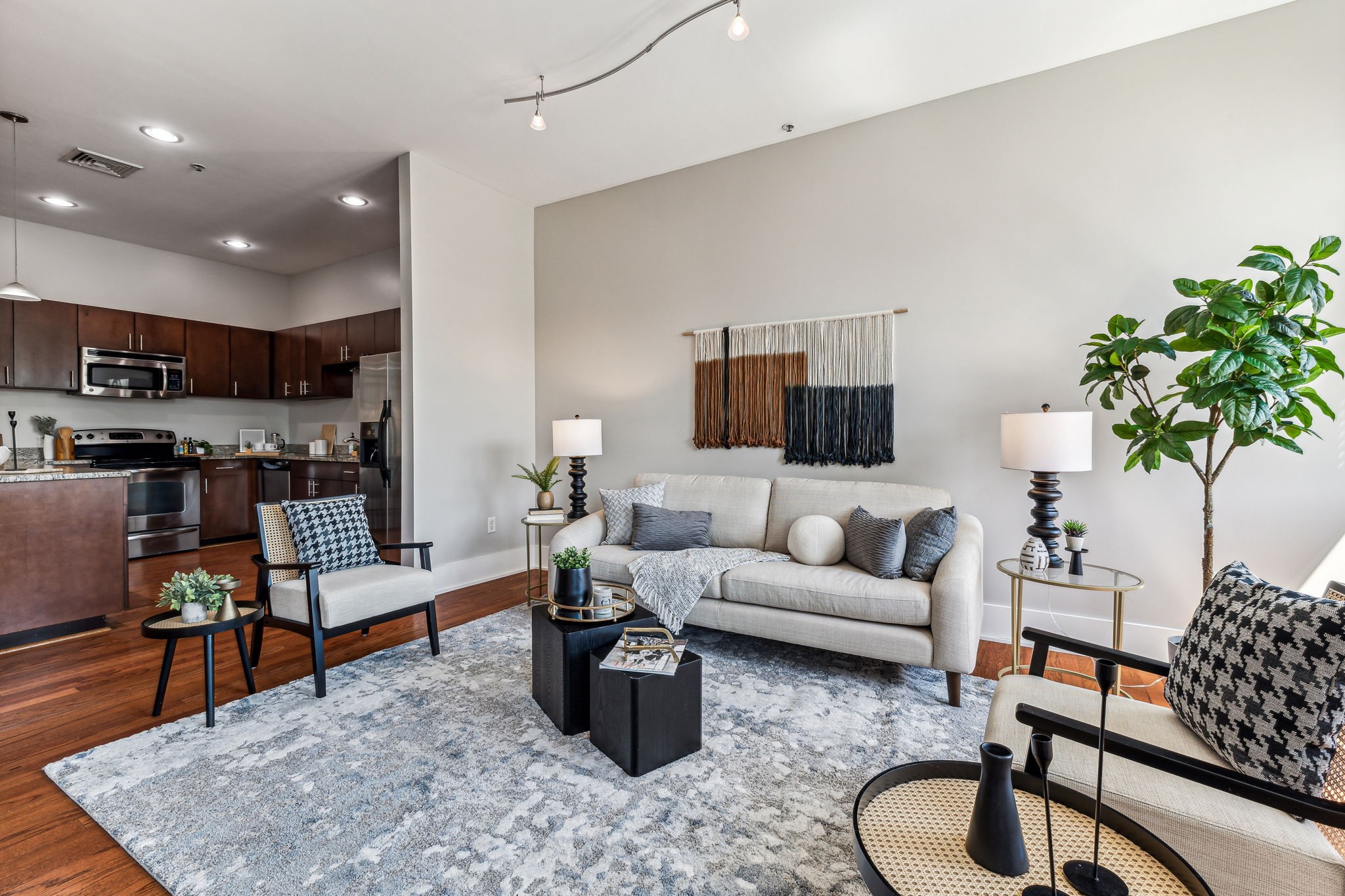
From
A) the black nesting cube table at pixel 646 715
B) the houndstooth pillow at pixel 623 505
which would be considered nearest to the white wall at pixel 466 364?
the houndstooth pillow at pixel 623 505

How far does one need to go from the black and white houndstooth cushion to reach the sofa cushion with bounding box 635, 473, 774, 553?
7.10 ft

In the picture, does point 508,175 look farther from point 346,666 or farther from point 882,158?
point 346,666

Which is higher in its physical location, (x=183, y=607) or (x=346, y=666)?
(x=183, y=607)

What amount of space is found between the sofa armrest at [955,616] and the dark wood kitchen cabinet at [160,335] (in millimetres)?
6929

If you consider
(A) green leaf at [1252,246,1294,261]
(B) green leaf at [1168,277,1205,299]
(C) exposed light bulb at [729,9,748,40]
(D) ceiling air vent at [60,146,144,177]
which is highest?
(D) ceiling air vent at [60,146,144,177]

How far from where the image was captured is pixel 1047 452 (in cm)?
262

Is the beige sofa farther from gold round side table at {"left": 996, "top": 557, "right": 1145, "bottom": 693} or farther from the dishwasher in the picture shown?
the dishwasher

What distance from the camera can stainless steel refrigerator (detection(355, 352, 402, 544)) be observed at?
14.7ft

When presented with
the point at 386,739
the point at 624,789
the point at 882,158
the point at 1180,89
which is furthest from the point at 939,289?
the point at 386,739

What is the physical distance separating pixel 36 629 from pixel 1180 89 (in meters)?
6.44

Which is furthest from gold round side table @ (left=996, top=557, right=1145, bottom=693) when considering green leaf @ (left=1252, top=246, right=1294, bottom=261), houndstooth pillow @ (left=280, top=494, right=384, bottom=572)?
houndstooth pillow @ (left=280, top=494, right=384, bottom=572)

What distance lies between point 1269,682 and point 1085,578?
4.72 feet

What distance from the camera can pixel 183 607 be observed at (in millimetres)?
2326

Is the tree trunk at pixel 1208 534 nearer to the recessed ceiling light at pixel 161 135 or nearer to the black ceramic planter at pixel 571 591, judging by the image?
the black ceramic planter at pixel 571 591
